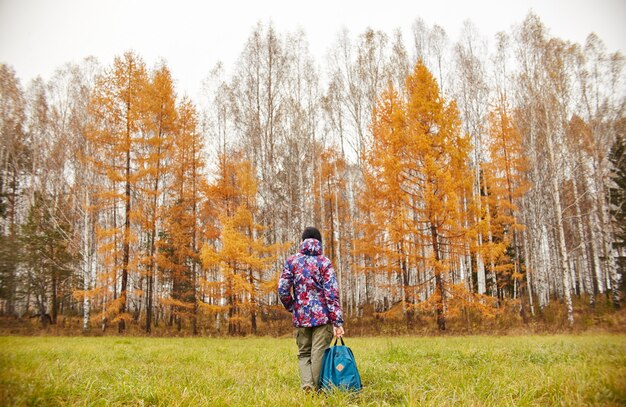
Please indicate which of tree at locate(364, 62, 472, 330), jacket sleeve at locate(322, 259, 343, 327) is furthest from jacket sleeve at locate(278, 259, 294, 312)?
tree at locate(364, 62, 472, 330)

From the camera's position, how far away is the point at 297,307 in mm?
4062

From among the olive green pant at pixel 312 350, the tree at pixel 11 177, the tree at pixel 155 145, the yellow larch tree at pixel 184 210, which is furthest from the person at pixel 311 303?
the yellow larch tree at pixel 184 210

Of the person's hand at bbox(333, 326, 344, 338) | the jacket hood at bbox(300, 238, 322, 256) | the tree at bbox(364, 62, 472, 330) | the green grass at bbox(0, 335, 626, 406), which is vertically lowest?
the green grass at bbox(0, 335, 626, 406)

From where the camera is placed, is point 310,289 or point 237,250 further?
point 237,250

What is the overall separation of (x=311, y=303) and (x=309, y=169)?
59.3ft

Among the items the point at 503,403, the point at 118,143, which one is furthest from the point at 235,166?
the point at 503,403

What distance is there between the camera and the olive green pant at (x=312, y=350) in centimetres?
383

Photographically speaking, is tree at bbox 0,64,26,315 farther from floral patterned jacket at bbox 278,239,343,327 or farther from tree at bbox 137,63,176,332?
floral patterned jacket at bbox 278,239,343,327

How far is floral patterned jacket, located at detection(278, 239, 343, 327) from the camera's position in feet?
13.0

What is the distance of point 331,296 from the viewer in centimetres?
399

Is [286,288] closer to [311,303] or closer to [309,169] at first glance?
[311,303]

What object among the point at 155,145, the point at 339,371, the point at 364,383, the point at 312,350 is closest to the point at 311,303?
the point at 312,350

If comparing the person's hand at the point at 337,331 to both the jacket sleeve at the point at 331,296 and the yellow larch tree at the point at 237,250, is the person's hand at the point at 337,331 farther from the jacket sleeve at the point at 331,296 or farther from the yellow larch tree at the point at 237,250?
the yellow larch tree at the point at 237,250

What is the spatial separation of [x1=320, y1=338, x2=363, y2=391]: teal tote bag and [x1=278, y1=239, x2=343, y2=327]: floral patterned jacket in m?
0.33
